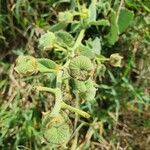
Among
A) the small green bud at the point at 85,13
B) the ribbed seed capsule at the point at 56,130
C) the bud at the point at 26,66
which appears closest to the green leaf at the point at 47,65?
the bud at the point at 26,66

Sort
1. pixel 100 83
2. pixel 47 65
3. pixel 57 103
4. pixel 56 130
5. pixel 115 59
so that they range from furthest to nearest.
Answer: pixel 100 83
pixel 115 59
pixel 47 65
pixel 57 103
pixel 56 130

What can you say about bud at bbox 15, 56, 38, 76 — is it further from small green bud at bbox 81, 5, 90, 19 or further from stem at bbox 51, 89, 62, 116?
small green bud at bbox 81, 5, 90, 19

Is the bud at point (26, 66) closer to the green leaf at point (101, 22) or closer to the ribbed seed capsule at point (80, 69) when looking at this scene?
the ribbed seed capsule at point (80, 69)

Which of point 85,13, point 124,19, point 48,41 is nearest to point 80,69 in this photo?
point 48,41

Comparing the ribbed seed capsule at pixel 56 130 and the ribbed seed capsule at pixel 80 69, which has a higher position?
the ribbed seed capsule at pixel 80 69

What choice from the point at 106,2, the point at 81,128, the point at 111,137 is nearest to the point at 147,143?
the point at 111,137

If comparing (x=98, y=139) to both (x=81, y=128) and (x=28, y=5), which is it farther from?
(x=28, y=5)

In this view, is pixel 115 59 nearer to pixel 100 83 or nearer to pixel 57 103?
pixel 100 83
